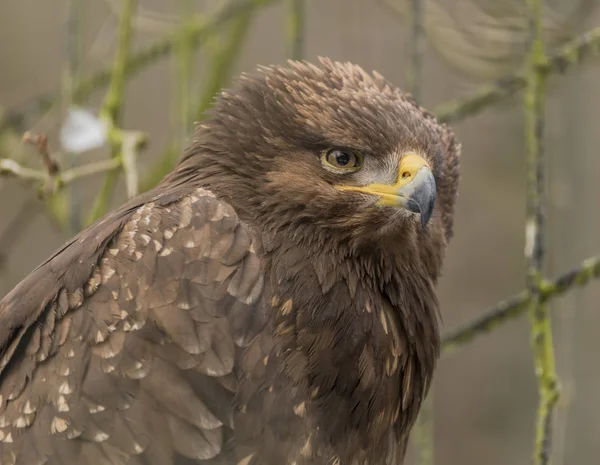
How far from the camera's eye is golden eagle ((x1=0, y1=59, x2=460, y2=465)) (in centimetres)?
299

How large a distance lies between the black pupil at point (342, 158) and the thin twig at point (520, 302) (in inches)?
36.3

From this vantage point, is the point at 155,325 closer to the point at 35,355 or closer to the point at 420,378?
the point at 35,355

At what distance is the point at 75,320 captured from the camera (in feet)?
10.0

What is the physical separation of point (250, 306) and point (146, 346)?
32cm

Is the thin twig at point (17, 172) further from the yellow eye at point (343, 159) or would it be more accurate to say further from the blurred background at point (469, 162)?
the blurred background at point (469, 162)

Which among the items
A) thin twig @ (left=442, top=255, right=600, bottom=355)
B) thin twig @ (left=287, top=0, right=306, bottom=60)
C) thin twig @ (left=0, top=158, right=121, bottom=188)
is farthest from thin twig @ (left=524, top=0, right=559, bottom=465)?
thin twig @ (left=0, top=158, right=121, bottom=188)

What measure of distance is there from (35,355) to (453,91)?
20.2 ft

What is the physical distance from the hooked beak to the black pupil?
76mm

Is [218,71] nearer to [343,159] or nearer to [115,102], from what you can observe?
[115,102]

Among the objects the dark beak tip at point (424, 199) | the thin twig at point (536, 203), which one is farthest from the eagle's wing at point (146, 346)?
the thin twig at point (536, 203)

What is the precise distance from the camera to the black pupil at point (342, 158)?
10.4ft

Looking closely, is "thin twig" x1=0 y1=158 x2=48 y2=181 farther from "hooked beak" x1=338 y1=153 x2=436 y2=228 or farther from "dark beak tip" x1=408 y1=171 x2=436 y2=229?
"dark beak tip" x1=408 y1=171 x2=436 y2=229

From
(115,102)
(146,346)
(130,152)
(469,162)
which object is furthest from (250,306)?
(469,162)

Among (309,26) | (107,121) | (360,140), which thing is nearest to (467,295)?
(309,26)
